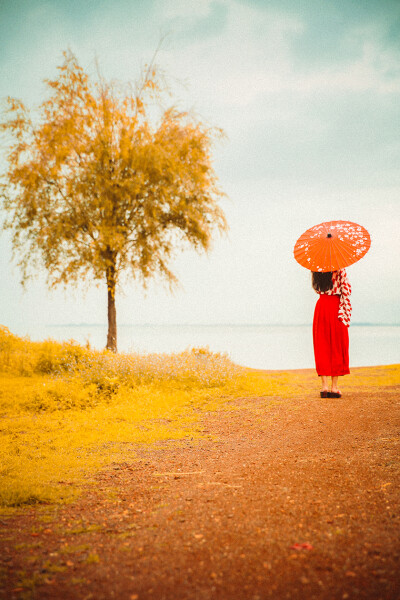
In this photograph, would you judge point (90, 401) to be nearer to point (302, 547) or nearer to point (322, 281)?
point (322, 281)

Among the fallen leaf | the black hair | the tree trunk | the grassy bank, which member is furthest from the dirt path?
the tree trunk

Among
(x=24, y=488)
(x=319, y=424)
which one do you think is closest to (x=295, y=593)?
(x=24, y=488)

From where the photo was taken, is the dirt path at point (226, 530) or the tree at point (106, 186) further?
the tree at point (106, 186)

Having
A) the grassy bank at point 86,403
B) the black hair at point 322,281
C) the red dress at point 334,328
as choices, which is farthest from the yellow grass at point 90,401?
the black hair at point 322,281

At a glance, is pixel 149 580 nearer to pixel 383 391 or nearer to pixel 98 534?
pixel 98 534

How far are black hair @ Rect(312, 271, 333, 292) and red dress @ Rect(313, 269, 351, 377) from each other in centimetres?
7

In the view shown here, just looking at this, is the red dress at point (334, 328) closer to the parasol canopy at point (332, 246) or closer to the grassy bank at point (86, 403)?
the parasol canopy at point (332, 246)

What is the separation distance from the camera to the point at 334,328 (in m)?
8.02

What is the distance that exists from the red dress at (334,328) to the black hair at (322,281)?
0.07 m

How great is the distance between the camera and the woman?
313 inches

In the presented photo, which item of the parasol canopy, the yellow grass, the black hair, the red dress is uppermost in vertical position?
the parasol canopy

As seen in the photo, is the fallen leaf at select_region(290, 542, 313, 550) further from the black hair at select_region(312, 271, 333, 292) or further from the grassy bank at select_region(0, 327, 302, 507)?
the black hair at select_region(312, 271, 333, 292)

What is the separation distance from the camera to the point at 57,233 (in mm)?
13898

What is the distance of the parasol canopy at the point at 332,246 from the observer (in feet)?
24.0
